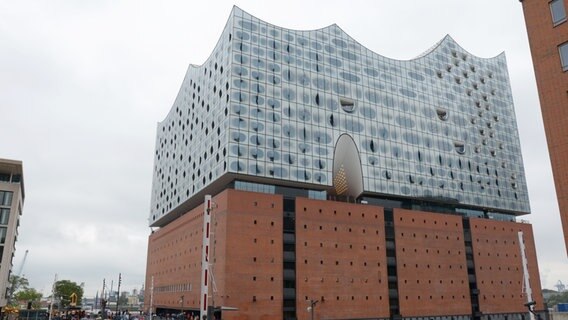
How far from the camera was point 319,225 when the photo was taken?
187ft

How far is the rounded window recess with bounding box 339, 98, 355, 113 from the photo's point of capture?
213ft

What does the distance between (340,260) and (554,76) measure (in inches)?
1577

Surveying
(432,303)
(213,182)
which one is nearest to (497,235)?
(432,303)

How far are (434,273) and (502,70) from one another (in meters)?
42.8

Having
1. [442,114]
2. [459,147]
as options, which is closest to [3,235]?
[442,114]

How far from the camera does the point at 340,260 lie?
57.1 m

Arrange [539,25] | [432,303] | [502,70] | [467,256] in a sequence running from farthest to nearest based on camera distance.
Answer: [502,70], [467,256], [432,303], [539,25]

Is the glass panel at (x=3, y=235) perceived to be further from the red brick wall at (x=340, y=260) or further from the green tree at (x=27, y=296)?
the green tree at (x=27, y=296)

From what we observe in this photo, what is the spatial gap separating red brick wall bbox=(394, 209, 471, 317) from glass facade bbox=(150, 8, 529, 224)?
160 inches

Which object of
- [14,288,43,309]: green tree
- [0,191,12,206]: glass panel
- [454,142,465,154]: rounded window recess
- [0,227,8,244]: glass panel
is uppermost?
[454,142,465,154]: rounded window recess

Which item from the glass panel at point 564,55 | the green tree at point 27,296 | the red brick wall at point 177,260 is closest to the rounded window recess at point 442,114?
the red brick wall at point 177,260

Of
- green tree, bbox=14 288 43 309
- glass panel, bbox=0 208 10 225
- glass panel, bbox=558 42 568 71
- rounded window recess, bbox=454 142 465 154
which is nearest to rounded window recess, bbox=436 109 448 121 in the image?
rounded window recess, bbox=454 142 465 154

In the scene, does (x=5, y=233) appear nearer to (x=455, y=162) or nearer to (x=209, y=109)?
(x=209, y=109)

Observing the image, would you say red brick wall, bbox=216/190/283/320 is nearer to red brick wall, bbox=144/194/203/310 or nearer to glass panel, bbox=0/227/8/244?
red brick wall, bbox=144/194/203/310
